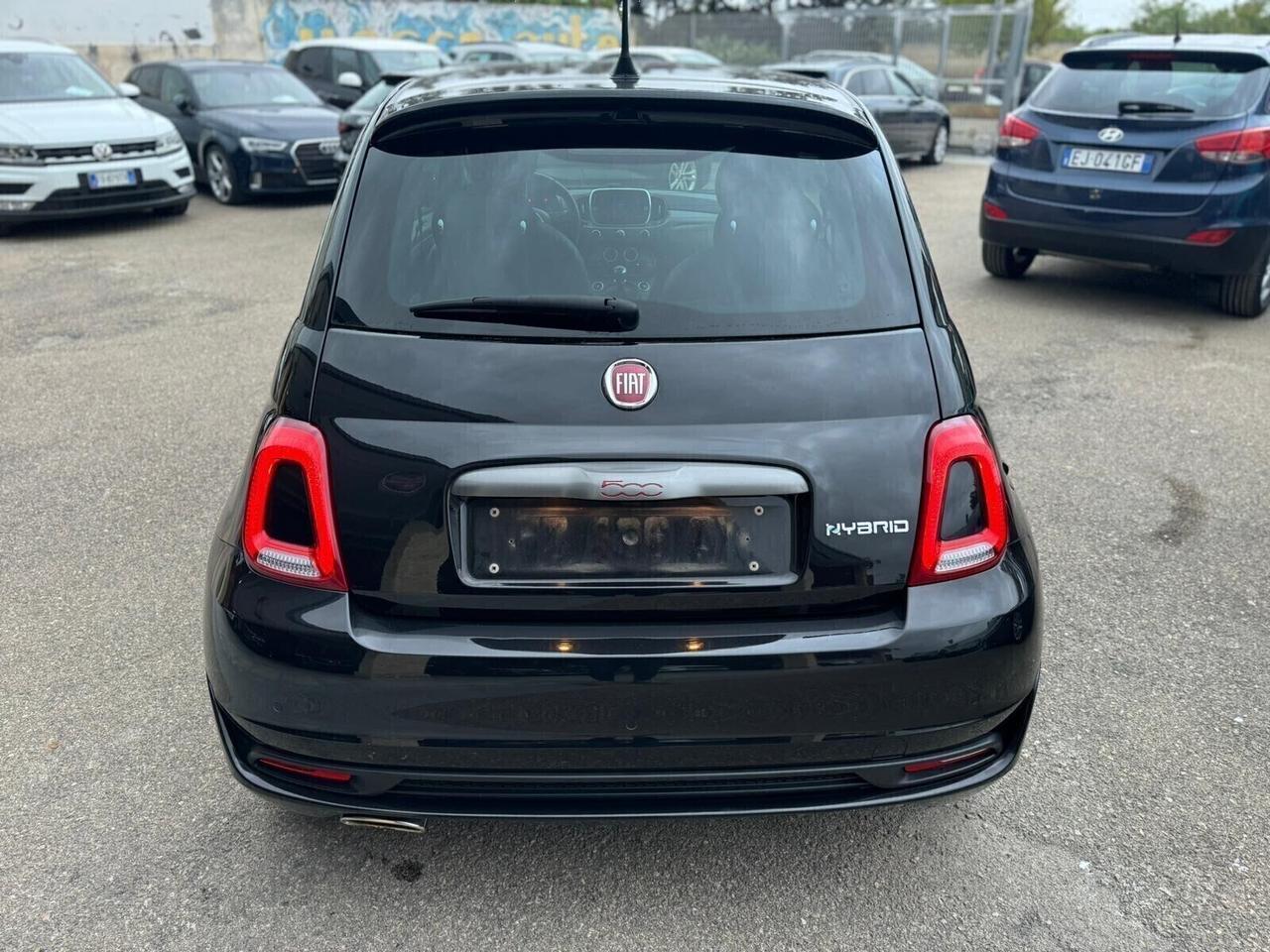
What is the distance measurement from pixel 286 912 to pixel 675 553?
122 centimetres

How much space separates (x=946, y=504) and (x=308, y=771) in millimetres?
1393

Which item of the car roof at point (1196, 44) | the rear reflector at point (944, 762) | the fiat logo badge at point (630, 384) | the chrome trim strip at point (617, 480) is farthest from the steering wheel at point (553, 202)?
the car roof at point (1196, 44)

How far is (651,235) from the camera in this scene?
2414mm

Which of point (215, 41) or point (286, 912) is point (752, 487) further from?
point (215, 41)

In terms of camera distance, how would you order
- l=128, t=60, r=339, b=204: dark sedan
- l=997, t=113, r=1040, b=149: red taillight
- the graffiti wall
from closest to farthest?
1. l=997, t=113, r=1040, b=149: red taillight
2. l=128, t=60, r=339, b=204: dark sedan
3. the graffiti wall

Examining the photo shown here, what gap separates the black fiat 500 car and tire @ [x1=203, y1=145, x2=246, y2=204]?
10407mm

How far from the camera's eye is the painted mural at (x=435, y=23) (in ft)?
77.9

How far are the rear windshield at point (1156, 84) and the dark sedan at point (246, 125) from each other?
7.58m

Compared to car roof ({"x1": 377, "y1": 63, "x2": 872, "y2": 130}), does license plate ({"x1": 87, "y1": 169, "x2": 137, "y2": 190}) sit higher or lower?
lower

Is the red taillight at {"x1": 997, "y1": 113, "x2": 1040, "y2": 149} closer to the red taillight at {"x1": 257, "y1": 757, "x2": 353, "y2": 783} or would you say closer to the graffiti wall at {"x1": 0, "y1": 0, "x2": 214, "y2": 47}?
the red taillight at {"x1": 257, "y1": 757, "x2": 353, "y2": 783}

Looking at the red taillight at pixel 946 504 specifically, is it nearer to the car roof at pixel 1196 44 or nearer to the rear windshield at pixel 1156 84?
the rear windshield at pixel 1156 84

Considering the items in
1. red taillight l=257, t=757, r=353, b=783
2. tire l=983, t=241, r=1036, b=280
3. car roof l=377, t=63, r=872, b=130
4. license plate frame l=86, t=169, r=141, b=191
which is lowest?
tire l=983, t=241, r=1036, b=280

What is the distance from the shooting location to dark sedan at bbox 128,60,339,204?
11359 mm

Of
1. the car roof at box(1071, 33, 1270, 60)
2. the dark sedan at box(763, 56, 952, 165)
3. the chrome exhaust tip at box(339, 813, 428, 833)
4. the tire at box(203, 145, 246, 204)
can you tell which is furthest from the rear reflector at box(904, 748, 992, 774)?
the dark sedan at box(763, 56, 952, 165)
